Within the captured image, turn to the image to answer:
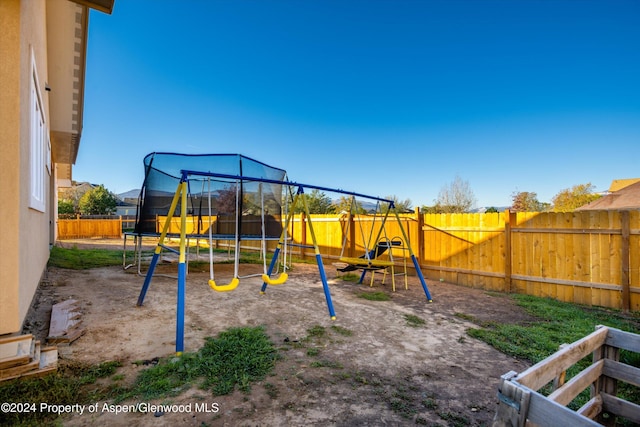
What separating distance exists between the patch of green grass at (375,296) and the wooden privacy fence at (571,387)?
2966 mm

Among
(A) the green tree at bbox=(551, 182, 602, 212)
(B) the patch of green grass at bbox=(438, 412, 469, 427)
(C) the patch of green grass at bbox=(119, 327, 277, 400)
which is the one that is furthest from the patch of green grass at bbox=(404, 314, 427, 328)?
(A) the green tree at bbox=(551, 182, 602, 212)

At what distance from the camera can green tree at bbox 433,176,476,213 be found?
1886cm

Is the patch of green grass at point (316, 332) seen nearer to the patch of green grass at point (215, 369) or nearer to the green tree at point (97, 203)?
the patch of green grass at point (215, 369)

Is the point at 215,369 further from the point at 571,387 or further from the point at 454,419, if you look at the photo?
the point at 571,387

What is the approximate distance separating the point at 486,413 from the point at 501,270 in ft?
14.4

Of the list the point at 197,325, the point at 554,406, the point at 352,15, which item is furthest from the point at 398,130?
the point at 554,406

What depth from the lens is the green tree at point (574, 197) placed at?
17859 mm

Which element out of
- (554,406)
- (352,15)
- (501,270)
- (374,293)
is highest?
(352,15)

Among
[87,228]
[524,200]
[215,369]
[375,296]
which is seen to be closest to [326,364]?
[215,369]

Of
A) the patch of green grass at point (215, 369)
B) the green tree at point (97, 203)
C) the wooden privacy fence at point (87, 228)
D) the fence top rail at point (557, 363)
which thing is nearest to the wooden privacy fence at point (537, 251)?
the patch of green grass at point (215, 369)

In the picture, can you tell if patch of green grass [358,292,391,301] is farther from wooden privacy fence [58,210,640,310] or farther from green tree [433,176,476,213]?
green tree [433,176,476,213]

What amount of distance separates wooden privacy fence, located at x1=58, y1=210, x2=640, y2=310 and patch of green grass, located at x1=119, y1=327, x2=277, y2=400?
74.2 inches

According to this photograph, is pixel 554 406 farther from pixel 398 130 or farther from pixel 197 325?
pixel 398 130

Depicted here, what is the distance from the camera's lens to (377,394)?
1921 mm
